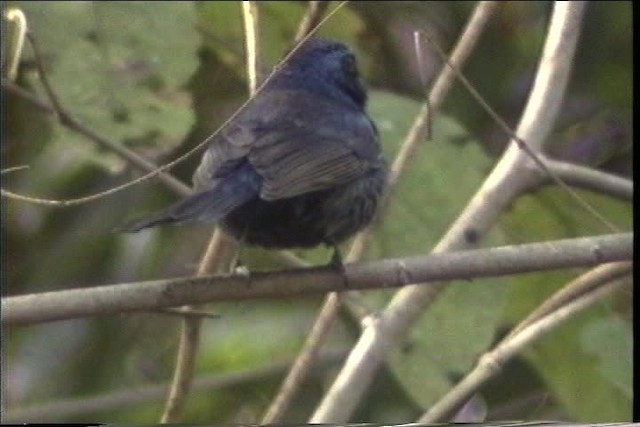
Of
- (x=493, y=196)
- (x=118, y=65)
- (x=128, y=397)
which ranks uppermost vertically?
(x=118, y=65)

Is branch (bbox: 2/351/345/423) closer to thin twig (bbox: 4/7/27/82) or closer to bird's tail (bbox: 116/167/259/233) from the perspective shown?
bird's tail (bbox: 116/167/259/233)

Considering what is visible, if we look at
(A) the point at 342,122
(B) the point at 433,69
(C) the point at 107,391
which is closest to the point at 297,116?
(A) the point at 342,122

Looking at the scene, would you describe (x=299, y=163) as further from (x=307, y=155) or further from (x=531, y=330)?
(x=531, y=330)

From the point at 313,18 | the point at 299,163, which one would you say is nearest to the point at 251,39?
the point at 313,18

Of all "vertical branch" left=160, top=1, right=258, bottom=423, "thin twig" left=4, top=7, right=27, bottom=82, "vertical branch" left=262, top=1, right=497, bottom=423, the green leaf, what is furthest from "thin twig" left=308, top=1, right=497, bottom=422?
"thin twig" left=4, top=7, right=27, bottom=82

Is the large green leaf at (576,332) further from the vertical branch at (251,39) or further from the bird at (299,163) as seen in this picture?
the vertical branch at (251,39)

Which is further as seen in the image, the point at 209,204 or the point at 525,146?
the point at 525,146

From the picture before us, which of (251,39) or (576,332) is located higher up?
(251,39)

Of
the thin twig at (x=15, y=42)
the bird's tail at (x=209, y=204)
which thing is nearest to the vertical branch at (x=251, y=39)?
the bird's tail at (x=209, y=204)
